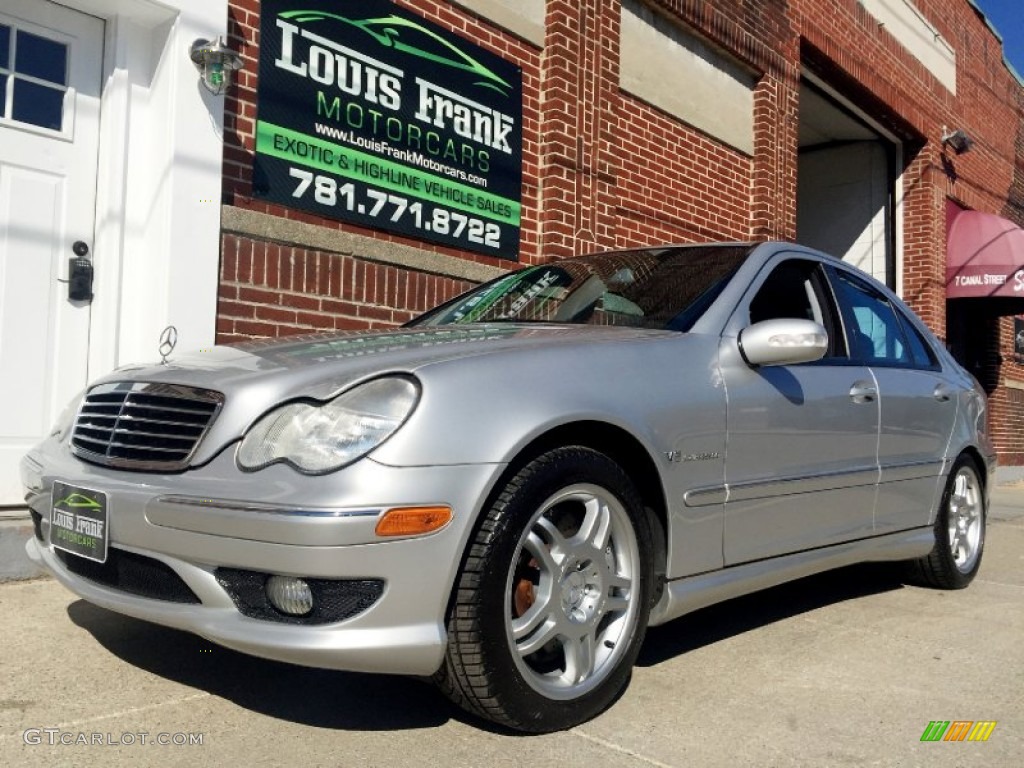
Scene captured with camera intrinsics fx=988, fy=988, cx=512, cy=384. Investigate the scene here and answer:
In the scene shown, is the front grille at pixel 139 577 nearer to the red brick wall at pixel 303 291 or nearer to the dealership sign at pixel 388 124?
the red brick wall at pixel 303 291

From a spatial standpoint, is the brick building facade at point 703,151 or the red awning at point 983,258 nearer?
the brick building facade at point 703,151

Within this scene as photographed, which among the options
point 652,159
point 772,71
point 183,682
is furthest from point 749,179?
point 183,682

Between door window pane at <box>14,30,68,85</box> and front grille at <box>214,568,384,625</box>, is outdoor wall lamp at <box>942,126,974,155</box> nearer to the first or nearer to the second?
door window pane at <box>14,30,68,85</box>

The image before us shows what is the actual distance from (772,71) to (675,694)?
8.29 metres

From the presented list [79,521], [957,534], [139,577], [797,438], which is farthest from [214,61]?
[957,534]

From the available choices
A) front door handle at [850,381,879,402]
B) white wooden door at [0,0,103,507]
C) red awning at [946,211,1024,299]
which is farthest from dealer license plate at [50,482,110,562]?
red awning at [946,211,1024,299]

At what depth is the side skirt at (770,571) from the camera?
9.87 feet

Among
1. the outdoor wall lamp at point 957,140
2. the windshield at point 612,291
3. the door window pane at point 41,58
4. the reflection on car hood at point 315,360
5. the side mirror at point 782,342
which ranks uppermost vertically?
the outdoor wall lamp at point 957,140

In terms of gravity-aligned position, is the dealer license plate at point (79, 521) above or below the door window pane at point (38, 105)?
below

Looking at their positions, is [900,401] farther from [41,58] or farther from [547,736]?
[41,58]

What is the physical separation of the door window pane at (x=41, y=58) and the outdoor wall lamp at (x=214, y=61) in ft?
2.08

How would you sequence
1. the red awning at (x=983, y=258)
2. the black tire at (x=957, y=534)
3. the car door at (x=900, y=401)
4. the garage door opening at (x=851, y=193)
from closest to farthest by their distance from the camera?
the car door at (x=900, y=401) < the black tire at (x=957, y=534) < the red awning at (x=983, y=258) < the garage door opening at (x=851, y=193)

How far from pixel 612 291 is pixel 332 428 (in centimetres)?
163

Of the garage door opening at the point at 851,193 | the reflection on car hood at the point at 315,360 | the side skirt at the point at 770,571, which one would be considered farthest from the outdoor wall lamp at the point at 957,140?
the reflection on car hood at the point at 315,360
